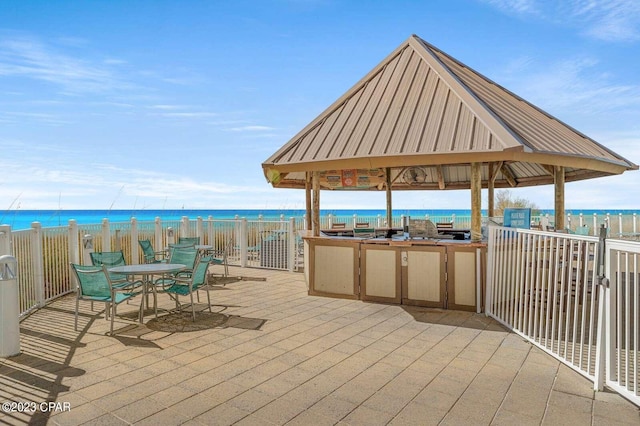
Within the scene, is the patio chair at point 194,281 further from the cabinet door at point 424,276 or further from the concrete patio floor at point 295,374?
the cabinet door at point 424,276

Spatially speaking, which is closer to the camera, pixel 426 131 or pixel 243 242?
pixel 426 131

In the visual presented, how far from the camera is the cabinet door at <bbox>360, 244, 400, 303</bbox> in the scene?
24.3 feet

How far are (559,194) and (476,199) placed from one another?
298cm

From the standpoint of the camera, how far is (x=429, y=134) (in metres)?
7.00

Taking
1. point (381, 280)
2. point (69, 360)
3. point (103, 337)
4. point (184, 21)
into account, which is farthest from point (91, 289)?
point (184, 21)

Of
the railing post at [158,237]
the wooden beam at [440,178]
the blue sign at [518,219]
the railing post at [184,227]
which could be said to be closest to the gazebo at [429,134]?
the blue sign at [518,219]

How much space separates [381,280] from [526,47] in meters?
6.99

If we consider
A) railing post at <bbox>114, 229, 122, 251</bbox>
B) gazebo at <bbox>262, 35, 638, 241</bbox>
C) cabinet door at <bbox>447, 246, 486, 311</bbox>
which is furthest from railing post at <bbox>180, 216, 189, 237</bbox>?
cabinet door at <bbox>447, 246, 486, 311</bbox>

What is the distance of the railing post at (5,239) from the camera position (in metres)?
6.09

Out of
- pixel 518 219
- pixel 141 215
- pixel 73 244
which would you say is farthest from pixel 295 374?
pixel 141 215

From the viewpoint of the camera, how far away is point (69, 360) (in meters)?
4.58

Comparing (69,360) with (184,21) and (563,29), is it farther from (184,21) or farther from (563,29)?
(563,29)

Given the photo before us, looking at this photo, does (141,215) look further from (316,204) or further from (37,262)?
(316,204)

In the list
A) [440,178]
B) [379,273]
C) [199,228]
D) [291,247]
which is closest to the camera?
[379,273]
